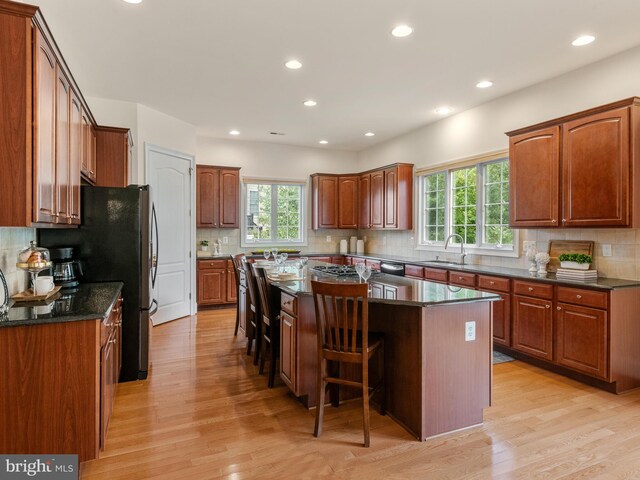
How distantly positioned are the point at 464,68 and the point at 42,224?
387 centimetres

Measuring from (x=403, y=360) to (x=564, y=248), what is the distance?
2.49 meters

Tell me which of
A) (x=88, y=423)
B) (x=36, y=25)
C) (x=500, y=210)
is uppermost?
(x=36, y=25)

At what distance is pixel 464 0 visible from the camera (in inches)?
108

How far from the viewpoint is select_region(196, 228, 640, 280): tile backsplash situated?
137 inches

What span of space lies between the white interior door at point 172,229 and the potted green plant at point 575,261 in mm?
4821

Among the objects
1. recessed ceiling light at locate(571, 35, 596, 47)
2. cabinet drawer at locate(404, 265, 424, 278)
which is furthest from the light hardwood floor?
recessed ceiling light at locate(571, 35, 596, 47)

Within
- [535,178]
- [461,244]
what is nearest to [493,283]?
[535,178]

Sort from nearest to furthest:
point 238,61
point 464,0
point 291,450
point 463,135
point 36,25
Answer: point 36,25 < point 291,450 < point 464,0 < point 238,61 < point 463,135

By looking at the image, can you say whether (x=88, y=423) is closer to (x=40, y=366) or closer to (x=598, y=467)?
(x=40, y=366)

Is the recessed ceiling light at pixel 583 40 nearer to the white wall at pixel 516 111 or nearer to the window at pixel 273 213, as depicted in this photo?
the white wall at pixel 516 111

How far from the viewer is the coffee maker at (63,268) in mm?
2963

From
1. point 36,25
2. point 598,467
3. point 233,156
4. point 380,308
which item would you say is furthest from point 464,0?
point 233,156

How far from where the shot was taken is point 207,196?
655 centimetres

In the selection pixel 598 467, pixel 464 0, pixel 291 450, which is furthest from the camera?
pixel 464 0
